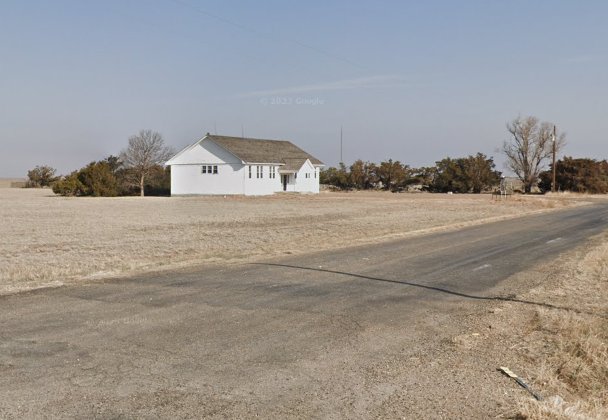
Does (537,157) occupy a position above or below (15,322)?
above

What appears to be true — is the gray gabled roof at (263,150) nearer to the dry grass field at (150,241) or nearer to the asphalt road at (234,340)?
the dry grass field at (150,241)

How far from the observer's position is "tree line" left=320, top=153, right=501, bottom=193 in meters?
76.8

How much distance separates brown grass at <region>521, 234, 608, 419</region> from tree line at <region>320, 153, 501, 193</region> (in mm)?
68925

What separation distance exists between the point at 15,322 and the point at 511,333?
6.42 meters

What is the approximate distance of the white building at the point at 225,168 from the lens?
58.8 m

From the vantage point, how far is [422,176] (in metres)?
81.2

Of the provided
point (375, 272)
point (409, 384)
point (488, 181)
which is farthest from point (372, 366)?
point (488, 181)

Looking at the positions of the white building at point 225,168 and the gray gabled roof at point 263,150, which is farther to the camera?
the gray gabled roof at point 263,150

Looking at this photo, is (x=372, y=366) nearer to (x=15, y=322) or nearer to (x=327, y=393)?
(x=327, y=393)

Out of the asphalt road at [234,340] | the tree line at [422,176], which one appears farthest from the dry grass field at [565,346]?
the tree line at [422,176]

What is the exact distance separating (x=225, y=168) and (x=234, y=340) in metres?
53.3

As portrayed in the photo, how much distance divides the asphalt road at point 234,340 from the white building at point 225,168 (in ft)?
153

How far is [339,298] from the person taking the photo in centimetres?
922

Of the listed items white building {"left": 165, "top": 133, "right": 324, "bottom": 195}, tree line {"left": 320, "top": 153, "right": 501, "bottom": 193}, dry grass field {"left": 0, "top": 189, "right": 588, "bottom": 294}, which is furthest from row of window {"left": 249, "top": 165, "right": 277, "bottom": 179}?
dry grass field {"left": 0, "top": 189, "right": 588, "bottom": 294}
